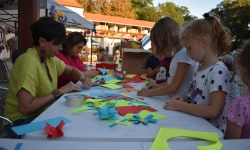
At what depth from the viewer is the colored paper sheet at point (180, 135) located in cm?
79

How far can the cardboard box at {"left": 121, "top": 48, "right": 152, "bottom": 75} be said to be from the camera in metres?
3.26

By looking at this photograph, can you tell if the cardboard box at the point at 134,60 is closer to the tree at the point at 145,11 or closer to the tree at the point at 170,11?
the tree at the point at 145,11

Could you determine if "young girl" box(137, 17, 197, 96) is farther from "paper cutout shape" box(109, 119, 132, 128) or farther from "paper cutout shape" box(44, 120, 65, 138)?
"paper cutout shape" box(44, 120, 65, 138)

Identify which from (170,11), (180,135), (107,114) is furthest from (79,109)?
(170,11)

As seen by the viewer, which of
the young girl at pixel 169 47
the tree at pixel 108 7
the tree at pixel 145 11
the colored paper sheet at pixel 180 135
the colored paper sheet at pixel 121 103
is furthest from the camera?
the tree at pixel 145 11

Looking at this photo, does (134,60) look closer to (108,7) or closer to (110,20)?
(110,20)

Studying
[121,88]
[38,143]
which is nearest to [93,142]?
[38,143]

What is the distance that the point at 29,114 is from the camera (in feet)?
4.68

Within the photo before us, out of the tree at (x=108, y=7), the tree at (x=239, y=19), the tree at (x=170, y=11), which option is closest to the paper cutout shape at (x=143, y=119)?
the tree at (x=239, y=19)

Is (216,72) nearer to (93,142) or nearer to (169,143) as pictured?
(169,143)

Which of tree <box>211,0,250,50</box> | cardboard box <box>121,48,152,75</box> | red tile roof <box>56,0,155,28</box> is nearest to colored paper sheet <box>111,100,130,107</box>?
cardboard box <box>121,48,152,75</box>

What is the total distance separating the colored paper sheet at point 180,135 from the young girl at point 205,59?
0.29m

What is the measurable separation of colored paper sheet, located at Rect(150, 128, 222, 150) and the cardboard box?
232 cm

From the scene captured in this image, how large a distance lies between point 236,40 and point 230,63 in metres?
24.1
